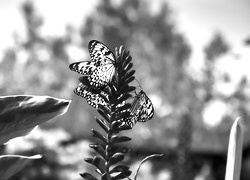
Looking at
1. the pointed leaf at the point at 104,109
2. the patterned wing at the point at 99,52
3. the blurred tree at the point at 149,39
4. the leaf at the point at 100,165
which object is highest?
the blurred tree at the point at 149,39

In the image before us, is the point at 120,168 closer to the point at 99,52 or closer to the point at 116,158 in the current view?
the point at 116,158

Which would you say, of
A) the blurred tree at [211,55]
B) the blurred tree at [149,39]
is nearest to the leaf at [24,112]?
the blurred tree at [211,55]

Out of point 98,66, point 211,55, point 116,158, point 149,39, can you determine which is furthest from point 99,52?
point 149,39

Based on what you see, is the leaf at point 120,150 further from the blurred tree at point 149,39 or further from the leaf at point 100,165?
the blurred tree at point 149,39


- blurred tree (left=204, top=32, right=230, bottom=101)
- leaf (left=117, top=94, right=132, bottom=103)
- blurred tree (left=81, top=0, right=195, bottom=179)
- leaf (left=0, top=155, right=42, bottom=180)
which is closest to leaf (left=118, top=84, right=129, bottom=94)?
leaf (left=117, top=94, right=132, bottom=103)

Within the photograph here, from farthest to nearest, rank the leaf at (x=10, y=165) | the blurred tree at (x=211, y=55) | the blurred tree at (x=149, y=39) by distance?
the blurred tree at (x=149, y=39) → the blurred tree at (x=211, y=55) → the leaf at (x=10, y=165)

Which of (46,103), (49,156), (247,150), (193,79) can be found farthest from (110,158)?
(193,79)

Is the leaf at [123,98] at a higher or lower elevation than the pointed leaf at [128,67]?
lower
